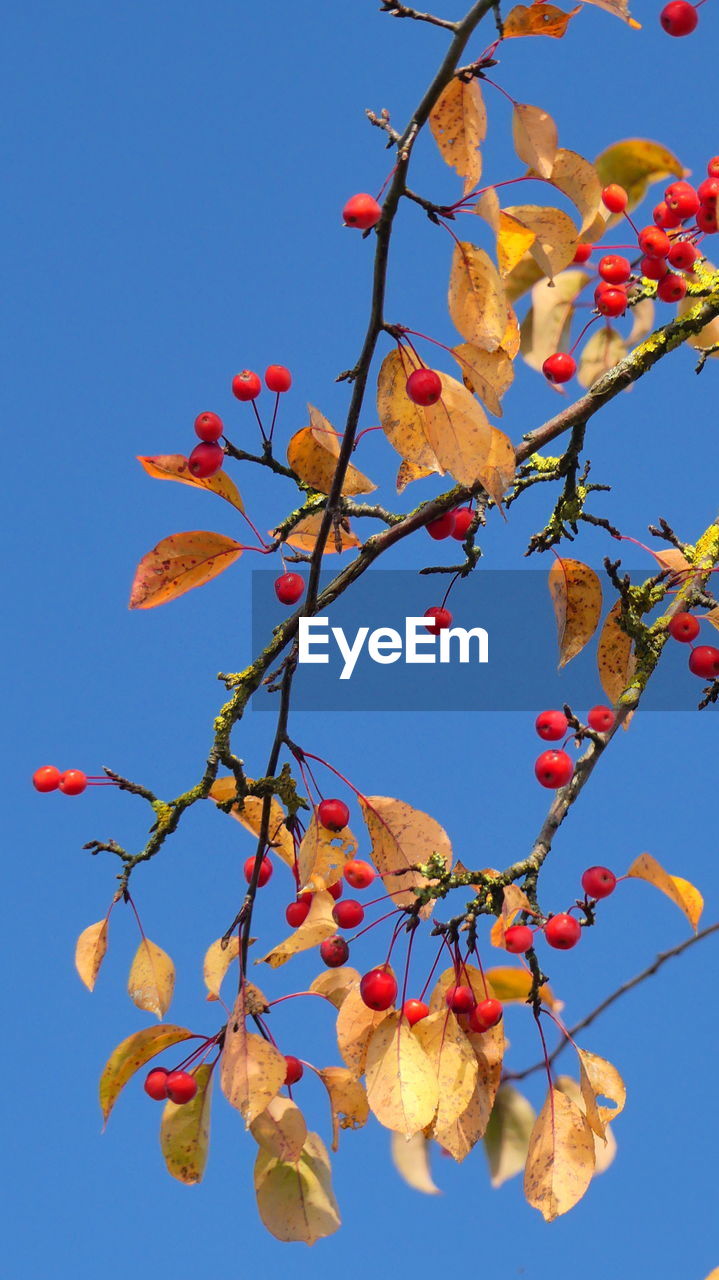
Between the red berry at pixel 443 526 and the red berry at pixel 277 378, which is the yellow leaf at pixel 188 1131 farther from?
the red berry at pixel 277 378

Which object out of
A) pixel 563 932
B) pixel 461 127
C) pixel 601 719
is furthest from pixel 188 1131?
pixel 461 127

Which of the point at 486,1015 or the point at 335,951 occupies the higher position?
the point at 335,951

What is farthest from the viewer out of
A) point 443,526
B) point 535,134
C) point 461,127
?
point 443,526

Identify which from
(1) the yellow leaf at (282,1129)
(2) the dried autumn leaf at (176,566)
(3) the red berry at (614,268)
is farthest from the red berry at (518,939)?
(3) the red berry at (614,268)

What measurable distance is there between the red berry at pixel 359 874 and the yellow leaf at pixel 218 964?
0.32 metres

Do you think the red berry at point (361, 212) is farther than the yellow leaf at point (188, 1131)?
No

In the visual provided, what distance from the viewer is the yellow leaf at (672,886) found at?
263 cm

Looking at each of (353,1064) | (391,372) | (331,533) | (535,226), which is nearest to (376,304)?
(391,372)

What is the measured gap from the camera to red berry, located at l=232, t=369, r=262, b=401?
9.00 feet

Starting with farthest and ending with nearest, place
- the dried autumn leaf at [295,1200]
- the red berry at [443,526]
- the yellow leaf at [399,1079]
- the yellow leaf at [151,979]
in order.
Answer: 1. the yellow leaf at [151,979]
2. the red berry at [443,526]
3. the dried autumn leaf at [295,1200]
4. the yellow leaf at [399,1079]

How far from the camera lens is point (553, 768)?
2598 millimetres

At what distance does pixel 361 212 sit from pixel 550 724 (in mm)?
1132

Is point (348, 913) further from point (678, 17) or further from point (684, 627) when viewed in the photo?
point (678, 17)

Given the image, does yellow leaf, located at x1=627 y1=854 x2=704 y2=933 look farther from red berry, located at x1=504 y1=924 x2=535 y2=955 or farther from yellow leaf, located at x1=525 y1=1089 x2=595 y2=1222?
yellow leaf, located at x1=525 y1=1089 x2=595 y2=1222
